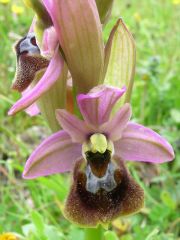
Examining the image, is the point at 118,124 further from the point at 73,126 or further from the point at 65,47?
the point at 65,47

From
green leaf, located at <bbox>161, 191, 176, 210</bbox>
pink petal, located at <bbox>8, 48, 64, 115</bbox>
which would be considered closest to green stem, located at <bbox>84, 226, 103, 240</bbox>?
pink petal, located at <bbox>8, 48, 64, 115</bbox>

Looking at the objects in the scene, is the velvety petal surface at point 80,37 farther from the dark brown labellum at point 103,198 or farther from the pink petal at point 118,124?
the dark brown labellum at point 103,198

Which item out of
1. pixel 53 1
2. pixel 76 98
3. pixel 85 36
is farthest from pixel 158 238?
pixel 53 1

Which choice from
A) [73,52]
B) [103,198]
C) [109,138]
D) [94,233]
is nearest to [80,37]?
[73,52]

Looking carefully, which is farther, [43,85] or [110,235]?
[110,235]

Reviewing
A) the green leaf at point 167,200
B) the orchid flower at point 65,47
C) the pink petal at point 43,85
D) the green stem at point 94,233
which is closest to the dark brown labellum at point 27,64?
the orchid flower at point 65,47

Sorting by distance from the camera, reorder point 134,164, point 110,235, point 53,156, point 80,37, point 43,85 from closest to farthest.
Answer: point 43,85, point 80,37, point 53,156, point 110,235, point 134,164

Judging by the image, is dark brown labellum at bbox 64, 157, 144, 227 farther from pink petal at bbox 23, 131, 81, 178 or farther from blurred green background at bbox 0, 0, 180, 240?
blurred green background at bbox 0, 0, 180, 240
